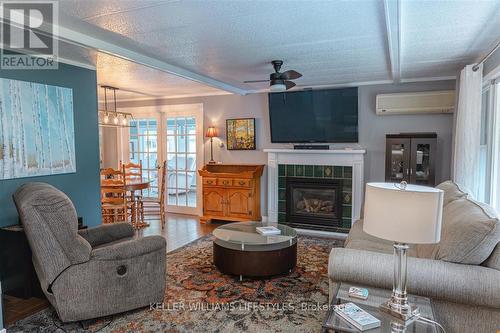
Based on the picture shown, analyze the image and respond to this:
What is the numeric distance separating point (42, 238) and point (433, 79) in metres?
5.10

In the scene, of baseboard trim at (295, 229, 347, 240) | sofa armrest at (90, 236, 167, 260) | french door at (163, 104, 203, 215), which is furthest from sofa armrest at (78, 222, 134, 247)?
french door at (163, 104, 203, 215)

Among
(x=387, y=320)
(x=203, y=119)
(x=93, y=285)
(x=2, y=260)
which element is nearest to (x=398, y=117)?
(x=203, y=119)

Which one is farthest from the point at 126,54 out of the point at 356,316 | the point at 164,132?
the point at 164,132

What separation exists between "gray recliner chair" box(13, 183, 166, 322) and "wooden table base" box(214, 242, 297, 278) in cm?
78

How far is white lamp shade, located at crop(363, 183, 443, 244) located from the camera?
154 centimetres

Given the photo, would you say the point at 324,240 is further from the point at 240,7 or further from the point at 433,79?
the point at 240,7

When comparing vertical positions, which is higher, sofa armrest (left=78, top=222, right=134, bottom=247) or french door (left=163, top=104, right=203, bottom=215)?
french door (left=163, top=104, right=203, bottom=215)

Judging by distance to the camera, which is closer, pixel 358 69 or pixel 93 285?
pixel 93 285

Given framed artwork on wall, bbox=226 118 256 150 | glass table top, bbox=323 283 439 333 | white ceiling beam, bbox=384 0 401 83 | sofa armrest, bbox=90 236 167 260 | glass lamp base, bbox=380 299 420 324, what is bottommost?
glass table top, bbox=323 283 439 333

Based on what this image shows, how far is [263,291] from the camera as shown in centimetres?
315

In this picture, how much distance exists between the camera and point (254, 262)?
3.32 meters

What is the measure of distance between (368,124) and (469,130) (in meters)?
1.76

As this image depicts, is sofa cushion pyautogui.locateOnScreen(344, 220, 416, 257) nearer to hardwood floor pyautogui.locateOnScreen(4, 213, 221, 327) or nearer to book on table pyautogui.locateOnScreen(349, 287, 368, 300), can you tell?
book on table pyautogui.locateOnScreen(349, 287, 368, 300)

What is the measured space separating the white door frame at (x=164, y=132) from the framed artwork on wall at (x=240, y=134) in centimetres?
63
